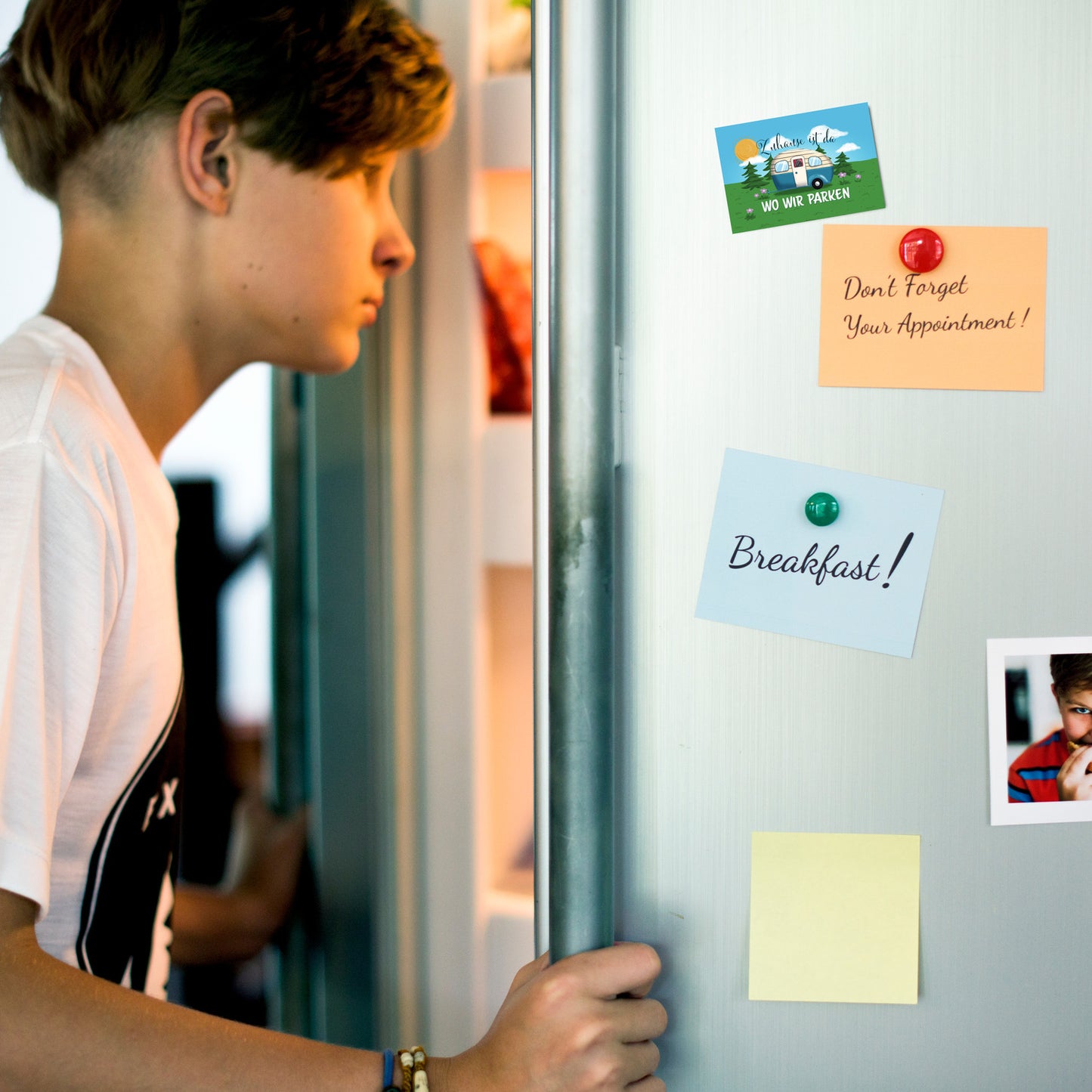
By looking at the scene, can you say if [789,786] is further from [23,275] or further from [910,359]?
[23,275]

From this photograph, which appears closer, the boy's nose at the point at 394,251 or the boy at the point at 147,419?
the boy at the point at 147,419

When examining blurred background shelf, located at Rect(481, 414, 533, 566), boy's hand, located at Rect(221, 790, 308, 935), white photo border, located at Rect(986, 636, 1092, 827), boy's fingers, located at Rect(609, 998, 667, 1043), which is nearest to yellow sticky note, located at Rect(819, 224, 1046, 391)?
white photo border, located at Rect(986, 636, 1092, 827)

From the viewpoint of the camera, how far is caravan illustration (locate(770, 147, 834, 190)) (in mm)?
543

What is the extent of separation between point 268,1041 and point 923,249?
0.59 meters

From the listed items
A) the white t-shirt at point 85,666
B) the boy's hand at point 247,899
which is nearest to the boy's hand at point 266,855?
the boy's hand at point 247,899

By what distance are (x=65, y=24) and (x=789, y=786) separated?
88 cm

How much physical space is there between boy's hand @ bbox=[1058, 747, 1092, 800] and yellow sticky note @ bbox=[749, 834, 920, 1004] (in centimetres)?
9

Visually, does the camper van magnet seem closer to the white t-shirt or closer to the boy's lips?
the white t-shirt

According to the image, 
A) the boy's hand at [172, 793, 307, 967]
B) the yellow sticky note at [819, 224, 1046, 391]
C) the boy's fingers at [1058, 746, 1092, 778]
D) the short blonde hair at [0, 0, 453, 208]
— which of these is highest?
the short blonde hair at [0, 0, 453, 208]

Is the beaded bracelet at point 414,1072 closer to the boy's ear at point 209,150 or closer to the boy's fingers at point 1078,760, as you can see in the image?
the boy's fingers at point 1078,760

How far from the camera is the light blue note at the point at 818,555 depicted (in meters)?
0.55

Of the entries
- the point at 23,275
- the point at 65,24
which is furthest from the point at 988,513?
the point at 23,275

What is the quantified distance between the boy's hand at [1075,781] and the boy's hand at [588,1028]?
0.25m

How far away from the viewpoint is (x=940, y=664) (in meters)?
0.55
